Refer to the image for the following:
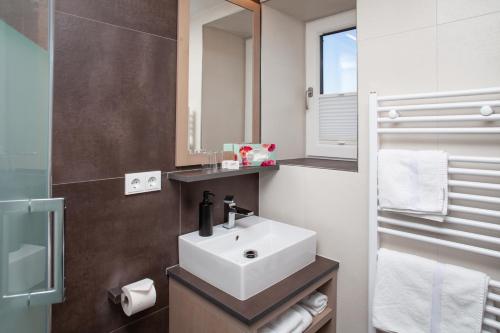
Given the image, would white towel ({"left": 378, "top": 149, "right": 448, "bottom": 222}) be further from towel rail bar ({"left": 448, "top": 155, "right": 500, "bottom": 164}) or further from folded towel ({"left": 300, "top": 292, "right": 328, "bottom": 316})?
folded towel ({"left": 300, "top": 292, "right": 328, "bottom": 316})

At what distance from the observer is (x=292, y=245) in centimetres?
134

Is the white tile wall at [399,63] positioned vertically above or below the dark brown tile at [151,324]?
above

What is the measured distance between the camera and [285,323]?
1258 millimetres

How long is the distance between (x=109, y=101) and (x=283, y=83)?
3.64ft

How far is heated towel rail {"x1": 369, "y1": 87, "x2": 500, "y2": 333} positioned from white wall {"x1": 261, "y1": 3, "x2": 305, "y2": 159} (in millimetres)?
705

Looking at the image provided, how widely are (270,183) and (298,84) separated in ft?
2.40

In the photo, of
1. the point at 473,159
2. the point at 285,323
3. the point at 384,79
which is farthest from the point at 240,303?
the point at 384,79

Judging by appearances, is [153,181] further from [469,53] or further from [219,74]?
[469,53]

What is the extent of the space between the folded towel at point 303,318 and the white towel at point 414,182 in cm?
61

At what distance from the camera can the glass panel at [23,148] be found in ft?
2.28

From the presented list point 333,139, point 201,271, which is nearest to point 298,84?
point 333,139

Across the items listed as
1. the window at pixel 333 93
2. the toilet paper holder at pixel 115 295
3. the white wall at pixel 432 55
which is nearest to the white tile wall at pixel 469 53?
the white wall at pixel 432 55

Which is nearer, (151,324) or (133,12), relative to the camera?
(133,12)

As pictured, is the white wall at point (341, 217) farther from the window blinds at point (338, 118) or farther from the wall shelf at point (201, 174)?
the window blinds at point (338, 118)
